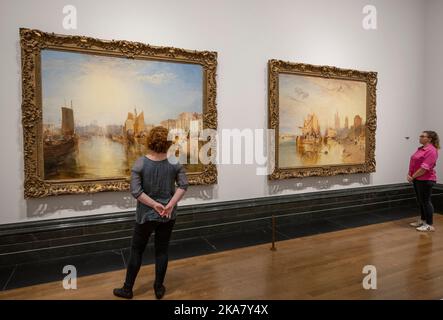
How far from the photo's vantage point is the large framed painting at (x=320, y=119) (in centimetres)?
632

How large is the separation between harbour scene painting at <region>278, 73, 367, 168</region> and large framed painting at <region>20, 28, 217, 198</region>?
5.27 ft

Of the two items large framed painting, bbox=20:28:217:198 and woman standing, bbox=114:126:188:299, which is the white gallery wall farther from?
woman standing, bbox=114:126:188:299

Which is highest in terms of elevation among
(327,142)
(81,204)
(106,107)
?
(106,107)

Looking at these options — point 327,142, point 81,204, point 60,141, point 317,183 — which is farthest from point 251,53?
point 81,204

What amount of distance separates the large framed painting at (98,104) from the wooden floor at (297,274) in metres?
1.45

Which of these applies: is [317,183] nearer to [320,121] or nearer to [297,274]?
[320,121]

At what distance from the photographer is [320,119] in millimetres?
6754

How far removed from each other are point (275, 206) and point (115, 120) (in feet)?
10.8

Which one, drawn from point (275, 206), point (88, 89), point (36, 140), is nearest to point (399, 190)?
point (275, 206)

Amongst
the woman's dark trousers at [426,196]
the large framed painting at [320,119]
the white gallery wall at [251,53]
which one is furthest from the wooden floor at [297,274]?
the large framed painting at [320,119]

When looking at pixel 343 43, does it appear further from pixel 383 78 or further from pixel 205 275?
pixel 205 275

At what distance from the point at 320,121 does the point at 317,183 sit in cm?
129

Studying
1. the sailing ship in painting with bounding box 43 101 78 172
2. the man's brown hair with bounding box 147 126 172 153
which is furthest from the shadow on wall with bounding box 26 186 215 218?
the man's brown hair with bounding box 147 126 172 153

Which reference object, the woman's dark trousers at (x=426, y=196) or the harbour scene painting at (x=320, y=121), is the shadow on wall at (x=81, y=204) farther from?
the woman's dark trousers at (x=426, y=196)
